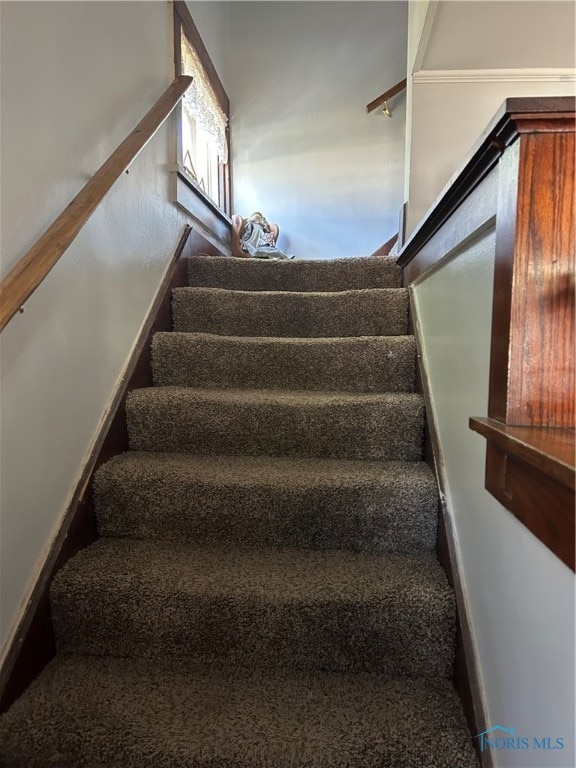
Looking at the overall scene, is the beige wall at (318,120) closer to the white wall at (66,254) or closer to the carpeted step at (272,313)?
the carpeted step at (272,313)

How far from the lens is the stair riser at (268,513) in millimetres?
1072

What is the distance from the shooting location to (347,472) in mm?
1161

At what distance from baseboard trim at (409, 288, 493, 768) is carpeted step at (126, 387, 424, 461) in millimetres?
89

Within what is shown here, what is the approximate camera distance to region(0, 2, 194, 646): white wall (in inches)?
34.3

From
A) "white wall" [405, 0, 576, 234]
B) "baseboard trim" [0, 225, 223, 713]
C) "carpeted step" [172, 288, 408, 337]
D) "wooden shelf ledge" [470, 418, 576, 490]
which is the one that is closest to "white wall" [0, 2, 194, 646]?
"baseboard trim" [0, 225, 223, 713]

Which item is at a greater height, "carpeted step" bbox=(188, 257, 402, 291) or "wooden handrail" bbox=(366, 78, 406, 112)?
"wooden handrail" bbox=(366, 78, 406, 112)

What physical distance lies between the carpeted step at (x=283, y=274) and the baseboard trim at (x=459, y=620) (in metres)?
0.89

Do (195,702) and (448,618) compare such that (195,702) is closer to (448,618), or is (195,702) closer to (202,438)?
(448,618)

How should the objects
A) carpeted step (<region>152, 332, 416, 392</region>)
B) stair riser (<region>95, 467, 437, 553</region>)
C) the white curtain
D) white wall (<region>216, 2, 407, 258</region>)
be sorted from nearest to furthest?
stair riser (<region>95, 467, 437, 553</region>)
carpeted step (<region>152, 332, 416, 392</region>)
the white curtain
white wall (<region>216, 2, 407, 258</region>)

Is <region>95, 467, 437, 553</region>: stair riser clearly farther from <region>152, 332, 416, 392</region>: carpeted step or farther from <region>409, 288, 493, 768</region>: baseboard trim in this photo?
<region>152, 332, 416, 392</region>: carpeted step

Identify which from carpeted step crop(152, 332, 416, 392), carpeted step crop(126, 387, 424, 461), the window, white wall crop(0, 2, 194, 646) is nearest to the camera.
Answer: white wall crop(0, 2, 194, 646)

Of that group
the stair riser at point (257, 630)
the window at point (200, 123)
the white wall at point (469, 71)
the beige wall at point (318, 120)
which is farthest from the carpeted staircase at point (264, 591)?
the beige wall at point (318, 120)

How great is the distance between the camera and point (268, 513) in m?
1.10

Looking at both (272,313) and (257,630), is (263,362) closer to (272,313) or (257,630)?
(272,313)
